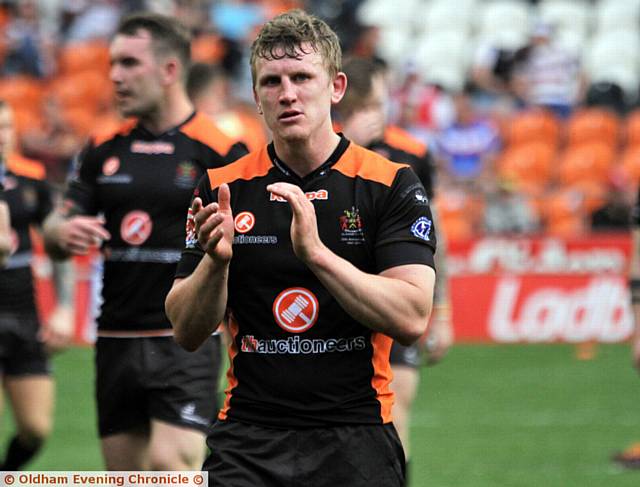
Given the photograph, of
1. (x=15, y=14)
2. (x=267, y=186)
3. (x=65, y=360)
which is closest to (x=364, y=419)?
(x=267, y=186)

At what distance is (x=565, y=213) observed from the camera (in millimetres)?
17438

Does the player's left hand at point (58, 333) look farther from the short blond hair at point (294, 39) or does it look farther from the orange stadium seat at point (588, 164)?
the orange stadium seat at point (588, 164)

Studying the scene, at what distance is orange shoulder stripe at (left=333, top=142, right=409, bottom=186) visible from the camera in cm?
463

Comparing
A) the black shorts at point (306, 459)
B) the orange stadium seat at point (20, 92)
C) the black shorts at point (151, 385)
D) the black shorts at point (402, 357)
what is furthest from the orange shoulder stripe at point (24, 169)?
the orange stadium seat at point (20, 92)

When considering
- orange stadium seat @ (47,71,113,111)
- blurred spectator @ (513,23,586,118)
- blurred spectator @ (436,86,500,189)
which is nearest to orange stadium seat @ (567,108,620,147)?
blurred spectator @ (513,23,586,118)

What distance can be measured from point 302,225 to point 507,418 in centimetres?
841

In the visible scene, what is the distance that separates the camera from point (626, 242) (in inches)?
637

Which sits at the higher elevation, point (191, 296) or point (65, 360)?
point (191, 296)

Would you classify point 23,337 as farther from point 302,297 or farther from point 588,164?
point 588,164

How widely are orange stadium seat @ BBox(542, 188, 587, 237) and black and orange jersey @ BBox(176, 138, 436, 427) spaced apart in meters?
12.9

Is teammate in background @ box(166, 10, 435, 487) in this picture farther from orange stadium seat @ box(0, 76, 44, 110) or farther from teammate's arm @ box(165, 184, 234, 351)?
orange stadium seat @ box(0, 76, 44, 110)

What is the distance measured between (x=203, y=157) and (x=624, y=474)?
463 centimetres

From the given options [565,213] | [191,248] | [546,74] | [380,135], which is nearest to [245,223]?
[191,248]

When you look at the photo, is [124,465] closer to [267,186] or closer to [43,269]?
[267,186]
